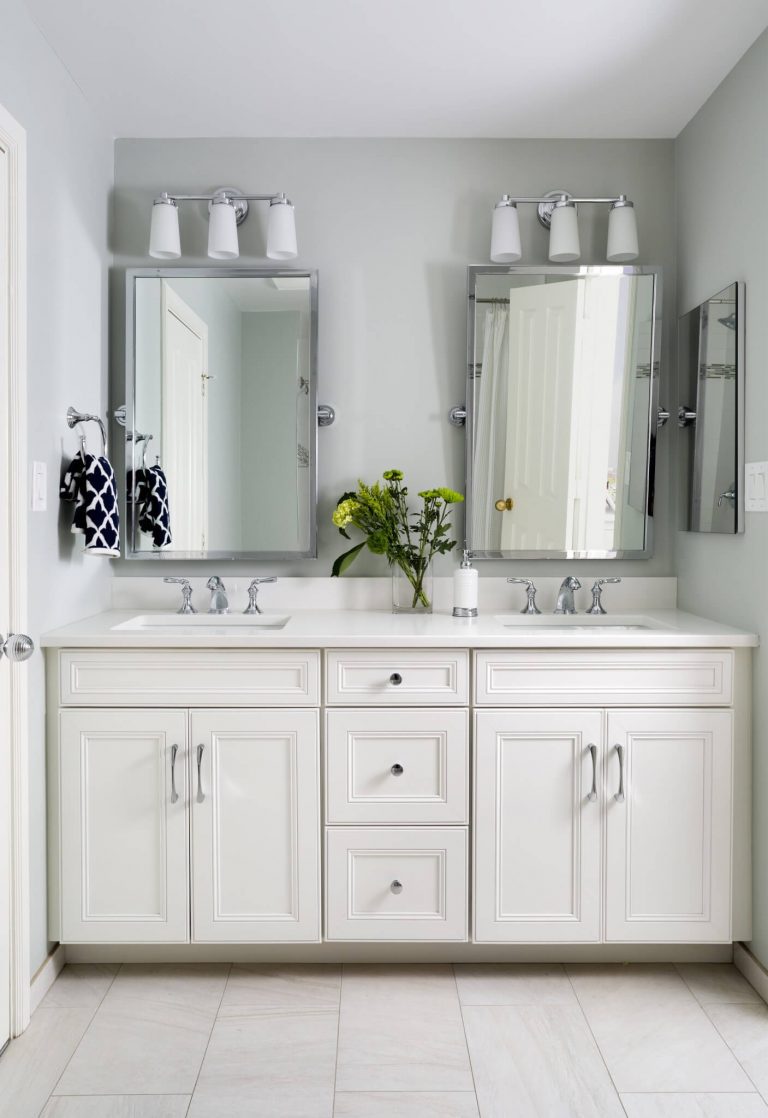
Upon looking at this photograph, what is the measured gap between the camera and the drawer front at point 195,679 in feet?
6.60

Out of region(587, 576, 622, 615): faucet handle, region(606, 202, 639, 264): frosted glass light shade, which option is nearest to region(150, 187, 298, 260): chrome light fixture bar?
region(606, 202, 639, 264): frosted glass light shade

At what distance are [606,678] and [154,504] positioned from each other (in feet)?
4.55

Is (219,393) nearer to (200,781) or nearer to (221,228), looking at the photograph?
(221,228)

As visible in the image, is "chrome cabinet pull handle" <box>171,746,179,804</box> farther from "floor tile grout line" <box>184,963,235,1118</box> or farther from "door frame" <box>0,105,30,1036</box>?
"floor tile grout line" <box>184,963,235,1118</box>

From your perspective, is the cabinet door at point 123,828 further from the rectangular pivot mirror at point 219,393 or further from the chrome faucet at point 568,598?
the chrome faucet at point 568,598

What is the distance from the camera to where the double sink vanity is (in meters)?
2.01

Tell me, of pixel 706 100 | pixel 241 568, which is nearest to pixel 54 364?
pixel 241 568

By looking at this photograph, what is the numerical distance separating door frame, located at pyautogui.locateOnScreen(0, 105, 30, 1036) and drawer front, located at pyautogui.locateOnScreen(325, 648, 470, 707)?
2.33 ft

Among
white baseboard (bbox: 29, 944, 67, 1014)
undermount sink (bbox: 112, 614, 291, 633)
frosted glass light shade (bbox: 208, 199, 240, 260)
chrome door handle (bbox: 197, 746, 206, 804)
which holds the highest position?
frosted glass light shade (bbox: 208, 199, 240, 260)

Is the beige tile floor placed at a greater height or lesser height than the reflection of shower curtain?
lesser

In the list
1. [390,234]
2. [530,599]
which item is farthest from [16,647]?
[390,234]

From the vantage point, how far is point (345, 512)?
7.84 feet

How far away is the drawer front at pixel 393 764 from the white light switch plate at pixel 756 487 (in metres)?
0.87

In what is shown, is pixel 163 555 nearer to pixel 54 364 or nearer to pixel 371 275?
pixel 54 364
